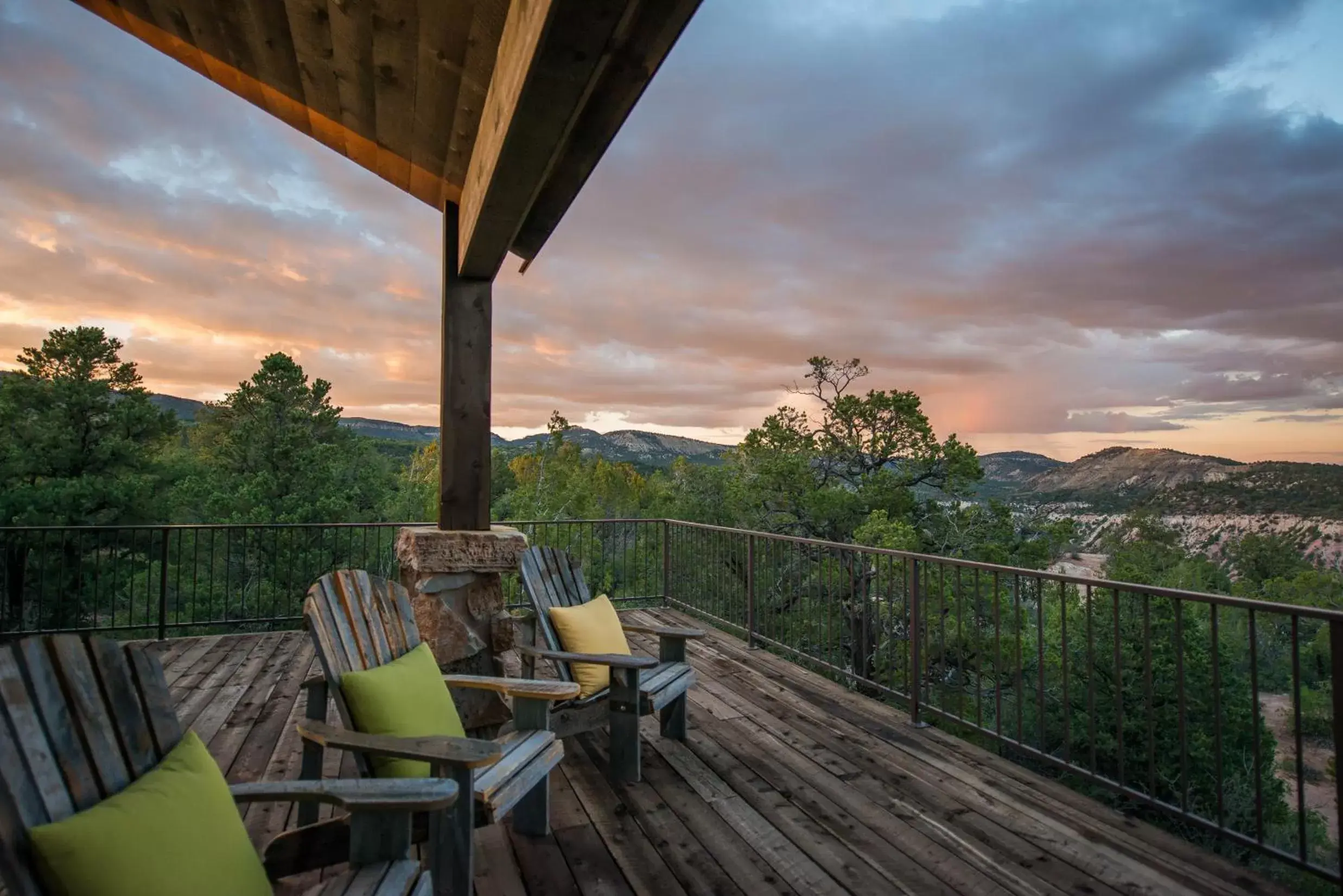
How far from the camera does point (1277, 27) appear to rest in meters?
8.66

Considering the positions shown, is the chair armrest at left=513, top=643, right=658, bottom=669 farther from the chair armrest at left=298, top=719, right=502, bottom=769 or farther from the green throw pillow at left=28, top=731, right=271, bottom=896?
the green throw pillow at left=28, top=731, right=271, bottom=896

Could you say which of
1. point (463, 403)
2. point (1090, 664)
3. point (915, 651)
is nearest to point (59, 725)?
point (463, 403)

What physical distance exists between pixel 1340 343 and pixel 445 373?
22247mm

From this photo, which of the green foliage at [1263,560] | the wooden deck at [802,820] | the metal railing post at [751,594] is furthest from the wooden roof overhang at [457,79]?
the green foliage at [1263,560]

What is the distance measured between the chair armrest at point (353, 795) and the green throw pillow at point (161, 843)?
76 millimetres

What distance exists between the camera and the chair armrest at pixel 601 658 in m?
2.70

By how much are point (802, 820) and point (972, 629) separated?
12841 millimetres

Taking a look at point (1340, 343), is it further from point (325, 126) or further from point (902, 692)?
point (325, 126)

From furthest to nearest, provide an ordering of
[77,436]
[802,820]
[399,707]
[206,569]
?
[206,569]
[77,436]
[802,820]
[399,707]

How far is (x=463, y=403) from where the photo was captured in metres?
3.40

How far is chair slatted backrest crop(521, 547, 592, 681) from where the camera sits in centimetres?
298

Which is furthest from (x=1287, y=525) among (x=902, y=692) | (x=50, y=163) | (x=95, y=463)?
(x=95, y=463)

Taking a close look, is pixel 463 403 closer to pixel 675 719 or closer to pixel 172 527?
pixel 675 719

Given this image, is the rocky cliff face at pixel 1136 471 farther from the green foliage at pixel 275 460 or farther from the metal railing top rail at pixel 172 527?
the green foliage at pixel 275 460
